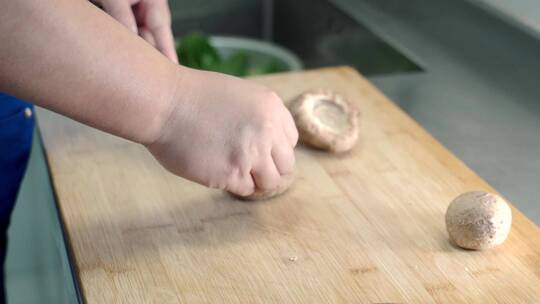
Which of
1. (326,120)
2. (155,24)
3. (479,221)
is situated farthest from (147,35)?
(479,221)

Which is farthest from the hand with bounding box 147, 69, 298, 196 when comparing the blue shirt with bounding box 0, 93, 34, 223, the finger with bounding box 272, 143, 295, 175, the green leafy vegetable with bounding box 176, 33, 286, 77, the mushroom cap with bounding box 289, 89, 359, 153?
the green leafy vegetable with bounding box 176, 33, 286, 77

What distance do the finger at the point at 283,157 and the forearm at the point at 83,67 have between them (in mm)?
138

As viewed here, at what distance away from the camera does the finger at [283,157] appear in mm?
817

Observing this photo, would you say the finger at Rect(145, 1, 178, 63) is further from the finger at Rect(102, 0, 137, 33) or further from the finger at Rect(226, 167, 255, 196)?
the finger at Rect(226, 167, 255, 196)

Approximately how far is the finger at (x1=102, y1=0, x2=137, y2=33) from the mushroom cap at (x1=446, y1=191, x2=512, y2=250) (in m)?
0.45

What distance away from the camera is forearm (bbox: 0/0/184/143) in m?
0.65

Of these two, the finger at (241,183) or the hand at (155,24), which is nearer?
the finger at (241,183)

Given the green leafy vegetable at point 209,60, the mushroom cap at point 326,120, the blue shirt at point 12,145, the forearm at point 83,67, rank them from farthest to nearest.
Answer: the green leafy vegetable at point 209,60
the blue shirt at point 12,145
the mushroom cap at point 326,120
the forearm at point 83,67

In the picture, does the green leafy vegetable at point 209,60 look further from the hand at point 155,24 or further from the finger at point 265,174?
the finger at point 265,174

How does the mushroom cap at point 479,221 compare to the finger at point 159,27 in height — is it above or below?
below

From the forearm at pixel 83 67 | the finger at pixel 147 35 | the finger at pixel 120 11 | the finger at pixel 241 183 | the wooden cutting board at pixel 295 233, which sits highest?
the forearm at pixel 83 67

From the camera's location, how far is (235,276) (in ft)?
2.54

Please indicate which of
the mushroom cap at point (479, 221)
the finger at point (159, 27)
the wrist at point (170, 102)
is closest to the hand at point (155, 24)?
the finger at point (159, 27)

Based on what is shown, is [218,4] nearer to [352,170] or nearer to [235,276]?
[352,170]
